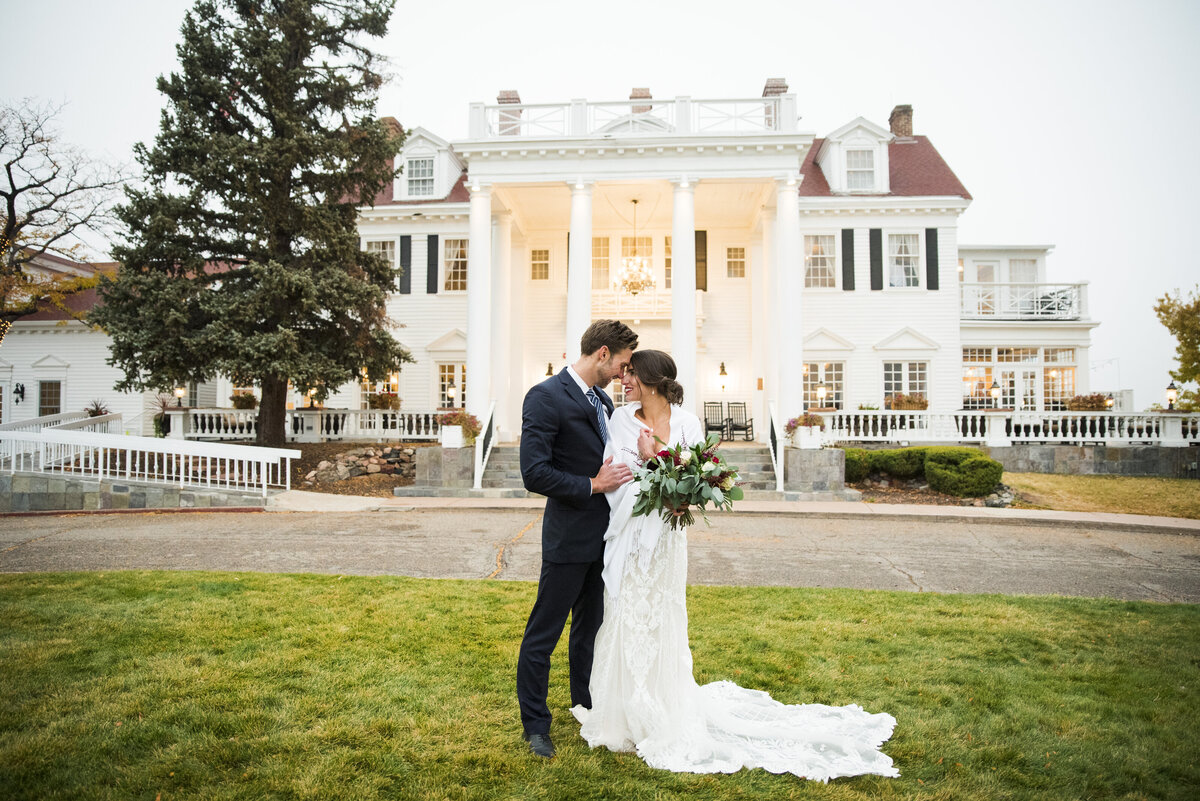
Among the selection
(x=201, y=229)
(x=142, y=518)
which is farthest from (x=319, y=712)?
(x=201, y=229)

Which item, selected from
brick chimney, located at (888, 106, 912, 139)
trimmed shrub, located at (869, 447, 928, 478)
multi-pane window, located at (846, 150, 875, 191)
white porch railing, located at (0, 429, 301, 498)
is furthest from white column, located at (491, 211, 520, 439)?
brick chimney, located at (888, 106, 912, 139)

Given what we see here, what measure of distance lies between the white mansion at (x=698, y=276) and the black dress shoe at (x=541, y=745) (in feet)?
42.4

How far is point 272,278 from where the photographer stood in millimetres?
13945

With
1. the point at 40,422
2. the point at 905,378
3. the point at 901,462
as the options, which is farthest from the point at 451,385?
the point at 905,378

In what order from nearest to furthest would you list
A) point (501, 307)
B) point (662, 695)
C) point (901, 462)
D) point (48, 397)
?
point (662, 695), point (901, 462), point (501, 307), point (48, 397)

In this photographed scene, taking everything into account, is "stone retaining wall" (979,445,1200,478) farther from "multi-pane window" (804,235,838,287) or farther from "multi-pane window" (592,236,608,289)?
"multi-pane window" (592,236,608,289)

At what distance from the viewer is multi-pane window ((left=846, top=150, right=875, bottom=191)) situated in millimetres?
21656

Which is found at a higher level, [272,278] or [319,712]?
[272,278]

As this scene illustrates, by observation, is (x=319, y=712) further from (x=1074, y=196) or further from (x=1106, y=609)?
(x=1074, y=196)

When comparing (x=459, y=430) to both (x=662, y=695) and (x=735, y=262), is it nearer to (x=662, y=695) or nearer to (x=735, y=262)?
(x=735, y=262)

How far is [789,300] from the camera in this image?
15641 mm

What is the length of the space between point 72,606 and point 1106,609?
8380 mm

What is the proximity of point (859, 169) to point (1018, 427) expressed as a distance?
9658mm

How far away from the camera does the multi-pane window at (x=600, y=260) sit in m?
20.6
